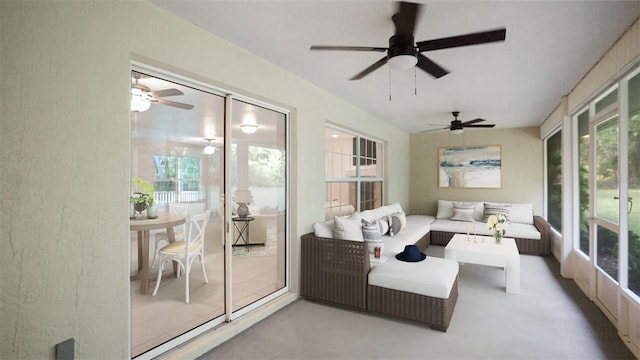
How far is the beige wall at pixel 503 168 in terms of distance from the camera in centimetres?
650

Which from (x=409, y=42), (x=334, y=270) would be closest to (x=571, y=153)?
(x=409, y=42)

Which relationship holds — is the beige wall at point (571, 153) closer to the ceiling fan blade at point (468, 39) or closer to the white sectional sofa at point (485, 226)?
the white sectional sofa at point (485, 226)

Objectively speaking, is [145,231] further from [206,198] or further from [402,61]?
[402,61]

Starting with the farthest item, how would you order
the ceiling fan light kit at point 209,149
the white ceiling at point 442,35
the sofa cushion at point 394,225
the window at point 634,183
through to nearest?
the sofa cushion at point 394,225
the ceiling fan light kit at point 209,149
the window at point 634,183
the white ceiling at point 442,35

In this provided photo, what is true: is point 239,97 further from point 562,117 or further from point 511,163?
point 511,163

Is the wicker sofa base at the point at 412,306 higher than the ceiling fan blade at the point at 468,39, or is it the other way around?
the ceiling fan blade at the point at 468,39

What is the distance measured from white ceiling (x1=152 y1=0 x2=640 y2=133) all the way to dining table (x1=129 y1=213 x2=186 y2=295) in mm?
1497

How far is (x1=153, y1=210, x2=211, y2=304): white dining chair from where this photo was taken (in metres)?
2.65

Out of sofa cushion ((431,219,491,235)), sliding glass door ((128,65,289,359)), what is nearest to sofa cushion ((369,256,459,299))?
sliding glass door ((128,65,289,359))

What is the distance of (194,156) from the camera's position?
254 cm

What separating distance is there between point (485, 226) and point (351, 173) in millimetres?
3048

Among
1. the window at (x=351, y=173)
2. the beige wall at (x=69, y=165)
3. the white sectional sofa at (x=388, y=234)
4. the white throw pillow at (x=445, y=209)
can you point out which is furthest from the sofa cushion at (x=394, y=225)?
the beige wall at (x=69, y=165)

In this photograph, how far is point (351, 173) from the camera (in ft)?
16.3

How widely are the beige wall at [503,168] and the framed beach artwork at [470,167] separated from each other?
0.10m
